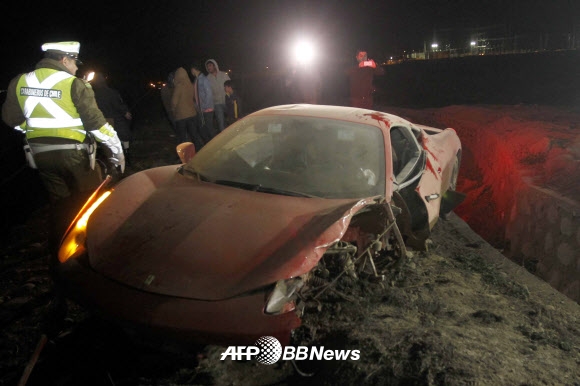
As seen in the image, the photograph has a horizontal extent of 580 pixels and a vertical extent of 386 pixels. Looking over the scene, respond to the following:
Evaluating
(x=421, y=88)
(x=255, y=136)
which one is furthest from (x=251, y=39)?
(x=255, y=136)

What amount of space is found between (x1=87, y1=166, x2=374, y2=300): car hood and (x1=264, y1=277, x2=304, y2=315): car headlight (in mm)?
62

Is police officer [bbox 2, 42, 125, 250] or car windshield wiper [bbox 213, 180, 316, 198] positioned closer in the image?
car windshield wiper [bbox 213, 180, 316, 198]

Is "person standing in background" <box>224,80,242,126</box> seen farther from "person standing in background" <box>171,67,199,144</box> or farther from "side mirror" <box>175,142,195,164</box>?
"side mirror" <box>175,142,195,164</box>

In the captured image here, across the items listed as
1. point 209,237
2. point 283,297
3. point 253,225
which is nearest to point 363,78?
point 253,225

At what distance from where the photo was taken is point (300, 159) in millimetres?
3578

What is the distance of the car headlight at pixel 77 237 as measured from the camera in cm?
270

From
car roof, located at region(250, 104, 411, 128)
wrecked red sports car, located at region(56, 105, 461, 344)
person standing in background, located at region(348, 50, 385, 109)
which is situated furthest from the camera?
person standing in background, located at region(348, 50, 385, 109)

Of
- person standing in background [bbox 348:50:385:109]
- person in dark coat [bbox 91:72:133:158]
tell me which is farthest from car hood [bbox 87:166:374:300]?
person standing in background [bbox 348:50:385:109]

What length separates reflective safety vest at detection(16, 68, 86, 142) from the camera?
11.4 feet

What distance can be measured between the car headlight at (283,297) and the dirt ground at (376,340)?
0.43 m

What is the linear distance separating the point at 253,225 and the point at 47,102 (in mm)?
2203

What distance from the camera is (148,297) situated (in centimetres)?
229

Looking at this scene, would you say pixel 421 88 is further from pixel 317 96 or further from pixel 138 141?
pixel 138 141

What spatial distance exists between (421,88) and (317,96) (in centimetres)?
1460
